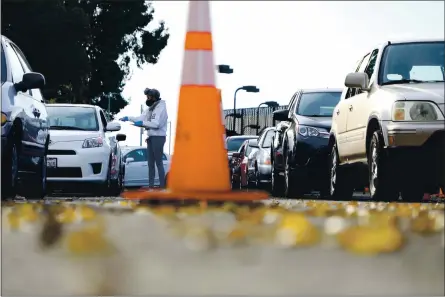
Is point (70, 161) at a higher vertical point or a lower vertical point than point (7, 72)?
lower

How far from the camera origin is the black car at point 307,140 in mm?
15375

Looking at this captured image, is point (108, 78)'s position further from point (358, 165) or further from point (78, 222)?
point (78, 222)

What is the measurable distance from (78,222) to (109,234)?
1.47 feet

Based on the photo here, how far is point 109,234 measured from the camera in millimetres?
5059

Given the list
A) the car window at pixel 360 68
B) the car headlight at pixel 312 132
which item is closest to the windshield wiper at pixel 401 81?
the car window at pixel 360 68

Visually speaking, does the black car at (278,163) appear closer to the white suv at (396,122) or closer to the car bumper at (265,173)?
the car bumper at (265,173)

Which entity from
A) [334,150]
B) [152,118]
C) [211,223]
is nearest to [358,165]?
[334,150]

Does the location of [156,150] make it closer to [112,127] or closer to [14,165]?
[112,127]

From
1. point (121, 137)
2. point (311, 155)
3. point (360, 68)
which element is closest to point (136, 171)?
point (121, 137)

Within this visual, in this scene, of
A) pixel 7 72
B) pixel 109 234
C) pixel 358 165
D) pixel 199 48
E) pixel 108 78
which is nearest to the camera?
pixel 109 234

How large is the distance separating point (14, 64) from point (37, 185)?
1875 mm

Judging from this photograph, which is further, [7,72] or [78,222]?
[7,72]

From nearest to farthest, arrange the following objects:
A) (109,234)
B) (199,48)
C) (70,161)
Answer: (109,234) < (199,48) < (70,161)

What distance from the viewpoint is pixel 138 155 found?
27750mm
